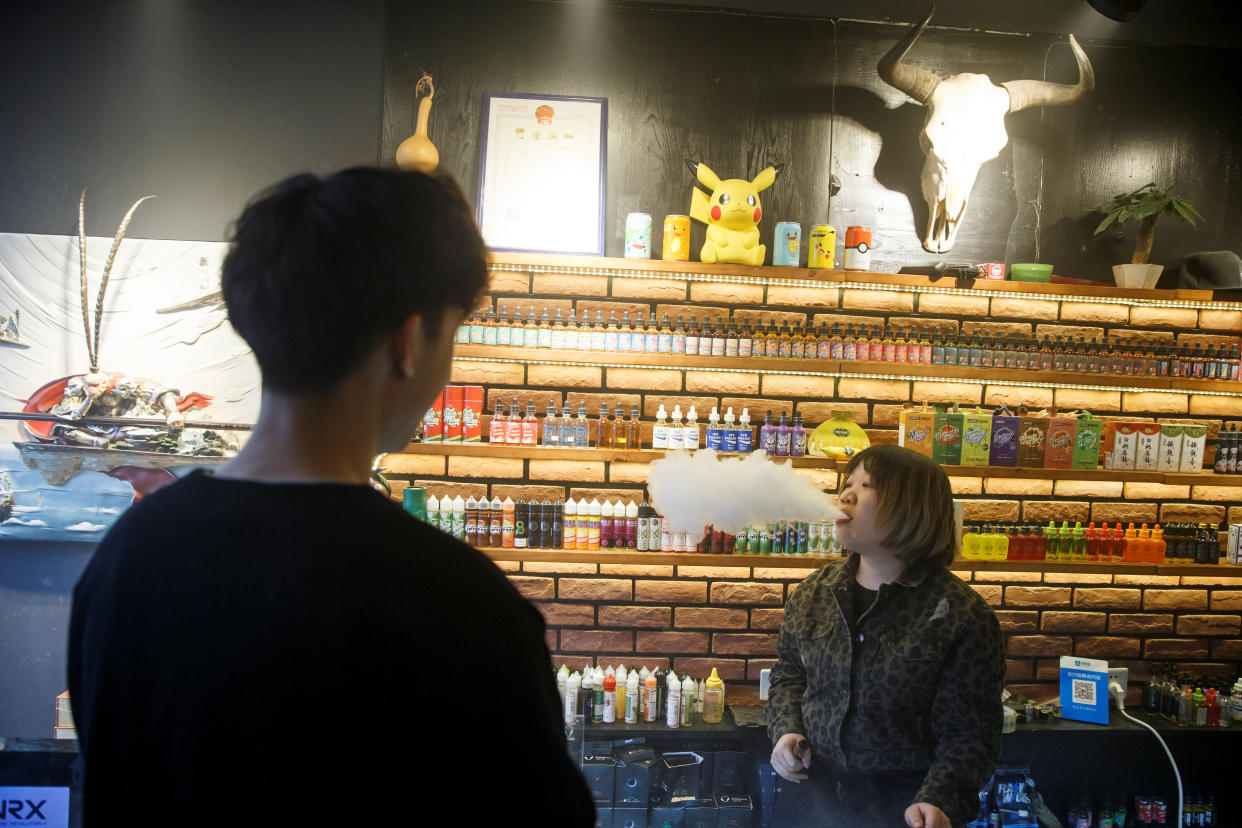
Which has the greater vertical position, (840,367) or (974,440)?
(840,367)

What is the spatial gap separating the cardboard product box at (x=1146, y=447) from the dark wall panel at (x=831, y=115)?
924mm

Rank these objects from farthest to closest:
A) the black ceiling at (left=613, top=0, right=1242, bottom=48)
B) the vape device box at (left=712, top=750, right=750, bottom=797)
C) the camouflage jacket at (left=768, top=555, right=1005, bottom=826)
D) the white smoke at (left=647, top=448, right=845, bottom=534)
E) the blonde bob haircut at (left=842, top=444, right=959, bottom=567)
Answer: the black ceiling at (left=613, top=0, right=1242, bottom=48) → the vape device box at (left=712, top=750, right=750, bottom=797) → the white smoke at (left=647, top=448, right=845, bottom=534) → the blonde bob haircut at (left=842, top=444, right=959, bottom=567) → the camouflage jacket at (left=768, top=555, right=1005, bottom=826)

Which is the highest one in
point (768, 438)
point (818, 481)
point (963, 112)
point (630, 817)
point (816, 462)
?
point (963, 112)

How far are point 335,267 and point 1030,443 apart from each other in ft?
13.4

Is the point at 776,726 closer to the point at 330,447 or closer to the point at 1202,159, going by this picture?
the point at 330,447

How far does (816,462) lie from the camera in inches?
155

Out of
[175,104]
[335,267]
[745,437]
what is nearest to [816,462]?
[745,437]

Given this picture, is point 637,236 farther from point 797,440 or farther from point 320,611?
point 320,611

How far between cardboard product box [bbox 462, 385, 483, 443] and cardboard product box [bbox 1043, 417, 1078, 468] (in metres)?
2.87

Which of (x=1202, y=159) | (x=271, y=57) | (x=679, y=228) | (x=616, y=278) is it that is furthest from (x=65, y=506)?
(x=1202, y=159)

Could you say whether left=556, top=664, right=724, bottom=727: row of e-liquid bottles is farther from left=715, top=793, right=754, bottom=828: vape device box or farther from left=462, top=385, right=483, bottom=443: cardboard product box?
left=462, top=385, right=483, bottom=443: cardboard product box

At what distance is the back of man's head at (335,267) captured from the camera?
2.40 ft

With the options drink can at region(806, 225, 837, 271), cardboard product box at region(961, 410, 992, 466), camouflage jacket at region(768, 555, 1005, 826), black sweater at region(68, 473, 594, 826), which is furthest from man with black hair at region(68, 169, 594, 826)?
cardboard product box at region(961, 410, 992, 466)

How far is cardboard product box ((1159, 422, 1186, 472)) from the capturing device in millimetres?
4172
